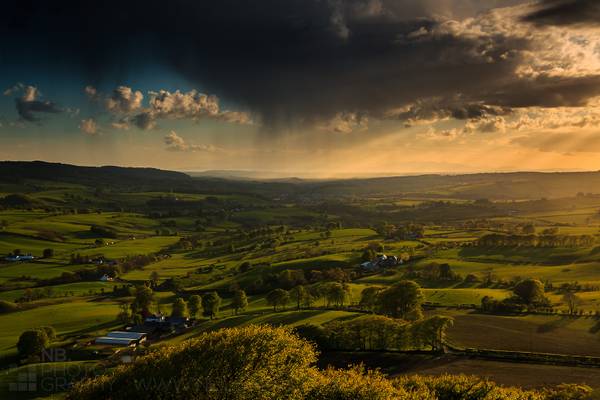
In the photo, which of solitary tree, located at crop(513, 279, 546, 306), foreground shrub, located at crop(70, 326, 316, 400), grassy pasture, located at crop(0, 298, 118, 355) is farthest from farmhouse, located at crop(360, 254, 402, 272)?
foreground shrub, located at crop(70, 326, 316, 400)

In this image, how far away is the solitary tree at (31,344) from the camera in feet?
282

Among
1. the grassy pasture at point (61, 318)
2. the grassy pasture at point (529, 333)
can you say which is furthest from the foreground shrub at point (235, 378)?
the grassy pasture at point (61, 318)

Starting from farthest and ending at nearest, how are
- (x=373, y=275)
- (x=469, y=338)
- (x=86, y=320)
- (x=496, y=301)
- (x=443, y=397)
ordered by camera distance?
(x=373, y=275)
(x=86, y=320)
(x=496, y=301)
(x=469, y=338)
(x=443, y=397)

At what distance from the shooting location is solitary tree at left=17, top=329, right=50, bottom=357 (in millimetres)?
85875

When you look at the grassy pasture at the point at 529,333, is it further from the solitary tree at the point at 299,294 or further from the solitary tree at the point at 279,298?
the solitary tree at the point at 279,298

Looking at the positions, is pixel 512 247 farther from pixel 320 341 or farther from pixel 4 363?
pixel 4 363

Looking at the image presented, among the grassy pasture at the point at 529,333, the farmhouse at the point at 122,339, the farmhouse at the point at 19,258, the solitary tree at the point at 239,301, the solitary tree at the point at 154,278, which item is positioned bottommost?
the solitary tree at the point at 154,278

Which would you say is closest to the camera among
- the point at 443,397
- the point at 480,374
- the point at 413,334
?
the point at 443,397

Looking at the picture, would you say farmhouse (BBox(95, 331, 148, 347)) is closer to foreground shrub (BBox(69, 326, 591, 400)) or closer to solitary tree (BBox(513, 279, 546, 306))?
foreground shrub (BBox(69, 326, 591, 400))

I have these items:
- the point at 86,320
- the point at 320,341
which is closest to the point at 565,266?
the point at 320,341

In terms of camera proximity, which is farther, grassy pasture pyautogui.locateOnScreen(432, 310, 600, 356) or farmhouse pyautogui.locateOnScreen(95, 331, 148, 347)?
farmhouse pyautogui.locateOnScreen(95, 331, 148, 347)

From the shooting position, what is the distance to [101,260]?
193625 mm

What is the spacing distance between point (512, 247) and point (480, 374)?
433 ft

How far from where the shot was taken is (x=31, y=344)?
8600 cm
